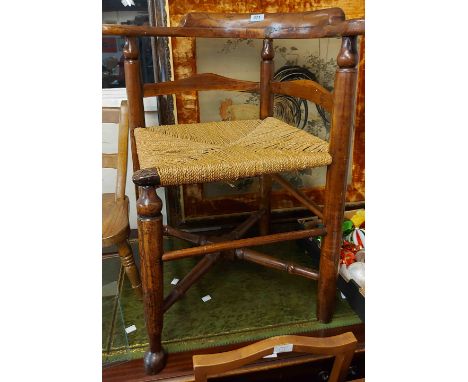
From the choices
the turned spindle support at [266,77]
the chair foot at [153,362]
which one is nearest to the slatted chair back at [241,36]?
the turned spindle support at [266,77]

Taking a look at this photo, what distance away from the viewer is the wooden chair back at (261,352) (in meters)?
0.53

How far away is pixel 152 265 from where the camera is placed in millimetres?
718

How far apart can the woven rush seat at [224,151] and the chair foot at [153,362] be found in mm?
360

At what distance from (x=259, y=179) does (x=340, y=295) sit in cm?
46

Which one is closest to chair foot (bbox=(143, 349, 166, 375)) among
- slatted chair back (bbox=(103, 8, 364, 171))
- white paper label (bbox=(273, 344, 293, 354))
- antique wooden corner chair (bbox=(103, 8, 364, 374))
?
antique wooden corner chair (bbox=(103, 8, 364, 374))

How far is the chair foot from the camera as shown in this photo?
776 mm

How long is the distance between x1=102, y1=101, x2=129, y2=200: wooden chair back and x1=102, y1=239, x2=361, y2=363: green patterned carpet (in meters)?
0.27

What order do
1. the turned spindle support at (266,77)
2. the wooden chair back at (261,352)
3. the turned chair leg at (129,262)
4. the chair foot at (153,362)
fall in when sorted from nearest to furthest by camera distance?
the wooden chair back at (261,352) → the chair foot at (153,362) → the turned chair leg at (129,262) → the turned spindle support at (266,77)

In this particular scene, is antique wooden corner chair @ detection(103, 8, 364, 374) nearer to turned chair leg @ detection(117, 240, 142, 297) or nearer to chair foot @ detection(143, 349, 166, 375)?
chair foot @ detection(143, 349, 166, 375)

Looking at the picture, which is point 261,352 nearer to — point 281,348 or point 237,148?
point 281,348

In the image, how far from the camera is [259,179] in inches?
50.9

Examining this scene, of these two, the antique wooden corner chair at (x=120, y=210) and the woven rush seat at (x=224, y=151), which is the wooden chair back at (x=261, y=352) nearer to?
the woven rush seat at (x=224, y=151)

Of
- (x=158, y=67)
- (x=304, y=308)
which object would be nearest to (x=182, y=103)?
(x=158, y=67)

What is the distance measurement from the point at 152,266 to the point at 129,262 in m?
0.22
